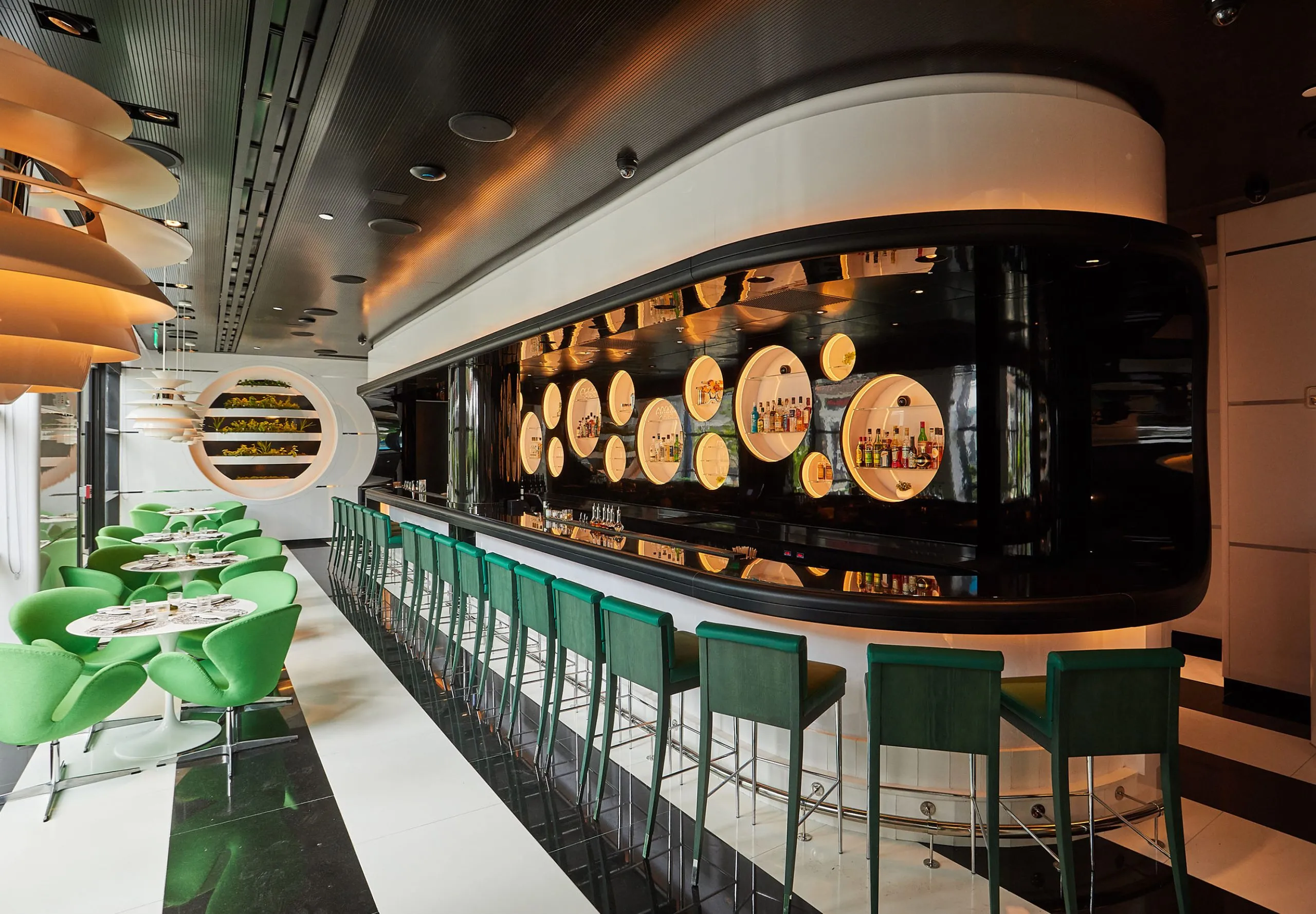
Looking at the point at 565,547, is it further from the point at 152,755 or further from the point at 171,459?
the point at 171,459

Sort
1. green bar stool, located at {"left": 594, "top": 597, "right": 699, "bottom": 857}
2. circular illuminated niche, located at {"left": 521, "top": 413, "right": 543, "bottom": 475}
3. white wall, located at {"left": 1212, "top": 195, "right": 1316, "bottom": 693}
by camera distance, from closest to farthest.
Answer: green bar stool, located at {"left": 594, "top": 597, "right": 699, "bottom": 857} < white wall, located at {"left": 1212, "top": 195, "right": 1316, "bottom": 693} < circular illuminated niche, located at {"left": 521, "top": 413, "right": 543, "bottom": 475}

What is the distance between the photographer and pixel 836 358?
15.6 ft

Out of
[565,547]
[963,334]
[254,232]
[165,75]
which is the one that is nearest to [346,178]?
[165,75]

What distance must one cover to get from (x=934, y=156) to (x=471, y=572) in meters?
3.60

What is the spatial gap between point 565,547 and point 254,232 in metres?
3.63

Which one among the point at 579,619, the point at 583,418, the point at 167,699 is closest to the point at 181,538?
the point at 167,699

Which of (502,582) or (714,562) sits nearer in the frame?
(714,562)

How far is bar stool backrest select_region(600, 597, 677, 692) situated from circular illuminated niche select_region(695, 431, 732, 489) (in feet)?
9.51

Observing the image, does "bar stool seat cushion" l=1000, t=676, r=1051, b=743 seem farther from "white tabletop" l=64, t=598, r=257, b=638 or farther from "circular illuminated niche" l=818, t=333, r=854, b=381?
"white tabletop" l=64, t=598, r=257, b=638

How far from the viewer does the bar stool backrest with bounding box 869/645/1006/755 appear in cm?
223

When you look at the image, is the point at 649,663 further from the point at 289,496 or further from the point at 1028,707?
the point at 289,496

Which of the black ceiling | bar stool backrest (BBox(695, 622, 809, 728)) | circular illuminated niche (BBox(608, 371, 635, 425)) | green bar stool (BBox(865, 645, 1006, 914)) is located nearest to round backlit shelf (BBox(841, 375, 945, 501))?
the black ceiling

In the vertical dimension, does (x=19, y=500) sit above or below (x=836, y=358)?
below

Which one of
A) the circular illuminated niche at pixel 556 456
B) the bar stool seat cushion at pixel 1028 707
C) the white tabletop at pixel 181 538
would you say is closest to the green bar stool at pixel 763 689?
the bar stool seat cushion at pixel 1028 707
